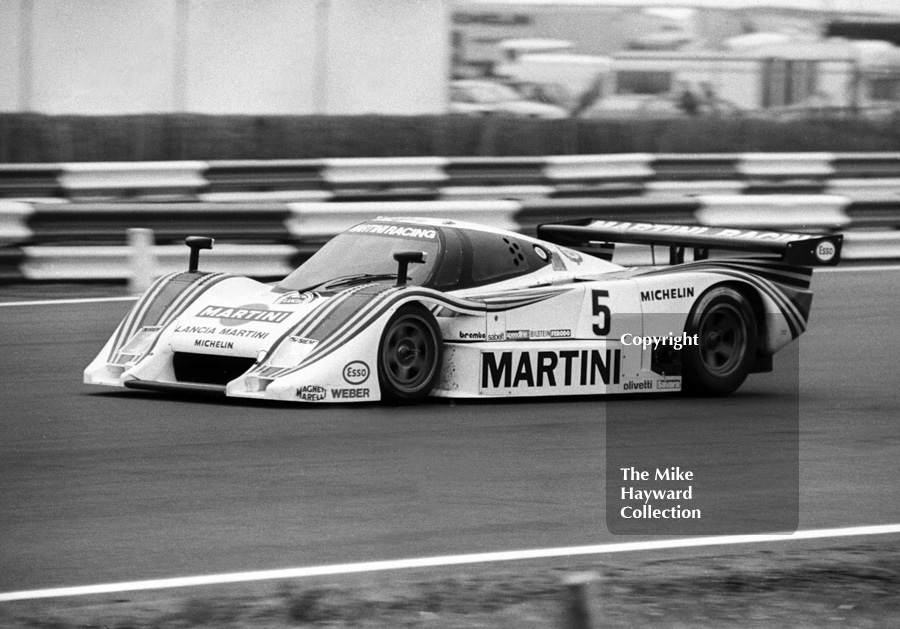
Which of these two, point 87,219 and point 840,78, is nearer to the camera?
point 87,219

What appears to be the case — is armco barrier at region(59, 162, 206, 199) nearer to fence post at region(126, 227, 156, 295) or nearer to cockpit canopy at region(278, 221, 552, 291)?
fence post at region(126, 227, 156, 295)

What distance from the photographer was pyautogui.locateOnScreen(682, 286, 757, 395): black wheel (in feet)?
34.1

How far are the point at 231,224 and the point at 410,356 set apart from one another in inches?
230

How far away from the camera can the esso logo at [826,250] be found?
1079cm

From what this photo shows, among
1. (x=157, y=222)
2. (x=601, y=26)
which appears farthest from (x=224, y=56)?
(x=157, y=222)

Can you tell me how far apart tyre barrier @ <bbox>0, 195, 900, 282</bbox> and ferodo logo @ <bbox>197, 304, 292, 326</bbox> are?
470 centimetres

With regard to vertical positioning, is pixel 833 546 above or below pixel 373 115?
below

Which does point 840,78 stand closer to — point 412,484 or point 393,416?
point 393,416

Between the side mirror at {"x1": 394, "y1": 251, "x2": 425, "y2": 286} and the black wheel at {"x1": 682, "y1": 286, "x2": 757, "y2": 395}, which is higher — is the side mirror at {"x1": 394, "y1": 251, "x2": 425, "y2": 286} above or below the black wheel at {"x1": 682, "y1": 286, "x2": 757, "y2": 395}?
above

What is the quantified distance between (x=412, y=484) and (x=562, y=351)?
2.65m

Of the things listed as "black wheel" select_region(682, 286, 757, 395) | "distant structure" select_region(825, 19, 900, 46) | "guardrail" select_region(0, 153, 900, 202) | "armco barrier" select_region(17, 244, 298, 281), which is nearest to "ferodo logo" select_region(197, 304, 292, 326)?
"black wheel" select_region(682, 286, 757, 395)

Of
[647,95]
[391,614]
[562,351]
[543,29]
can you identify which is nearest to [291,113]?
[543,29]

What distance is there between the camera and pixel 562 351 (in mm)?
9922

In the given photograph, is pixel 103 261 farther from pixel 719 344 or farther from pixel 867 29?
pixel 867 29
